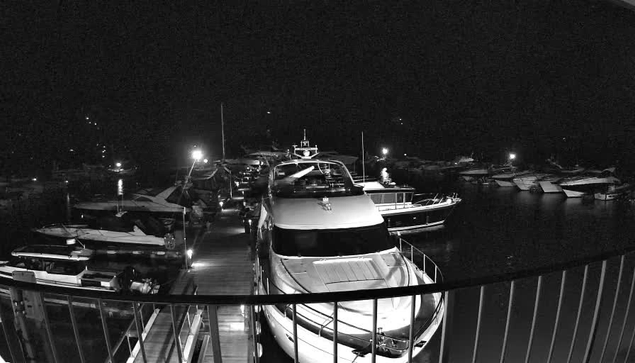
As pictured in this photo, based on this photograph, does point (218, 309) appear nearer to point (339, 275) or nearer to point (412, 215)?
point (339, 275)

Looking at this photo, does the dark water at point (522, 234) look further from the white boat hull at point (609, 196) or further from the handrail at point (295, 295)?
the handrail at point (295, 295)

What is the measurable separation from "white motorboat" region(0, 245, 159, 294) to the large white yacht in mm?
5225

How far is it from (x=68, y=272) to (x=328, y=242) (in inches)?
360

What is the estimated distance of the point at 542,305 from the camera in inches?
440

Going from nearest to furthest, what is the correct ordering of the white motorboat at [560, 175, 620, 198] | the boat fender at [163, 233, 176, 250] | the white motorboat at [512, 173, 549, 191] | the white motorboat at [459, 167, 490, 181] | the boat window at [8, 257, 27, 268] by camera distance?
the boat window at [8, 257, 27, 268]
the boat fender at [163, 233, 176, 250]
the white motorboat at [560, 175, 620, 198]
the white motorboat at [512, 173, 549, 191]
the white motorboat at [459, 167, 490, 181]

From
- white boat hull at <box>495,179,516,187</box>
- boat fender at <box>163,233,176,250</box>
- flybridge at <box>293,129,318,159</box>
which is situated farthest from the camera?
white boat hull at <box>495,179,516,187</box>

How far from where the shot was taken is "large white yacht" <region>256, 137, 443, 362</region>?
5285mm

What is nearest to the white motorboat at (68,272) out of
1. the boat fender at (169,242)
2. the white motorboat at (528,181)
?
the boat fender at (169,242)

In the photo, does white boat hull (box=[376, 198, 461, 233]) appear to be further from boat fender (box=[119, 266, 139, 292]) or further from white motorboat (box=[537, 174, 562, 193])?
white motorboat (box=[537, 174, 562, 193])

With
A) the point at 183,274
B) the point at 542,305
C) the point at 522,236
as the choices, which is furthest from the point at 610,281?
the point at 183,274

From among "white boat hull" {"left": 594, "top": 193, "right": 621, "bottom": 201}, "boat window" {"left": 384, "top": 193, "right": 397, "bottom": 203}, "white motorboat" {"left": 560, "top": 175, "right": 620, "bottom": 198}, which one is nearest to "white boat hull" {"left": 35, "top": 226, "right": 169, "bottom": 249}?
"boat window" {"left": 384, "top": 193, "right": 397, "bottom": 203}

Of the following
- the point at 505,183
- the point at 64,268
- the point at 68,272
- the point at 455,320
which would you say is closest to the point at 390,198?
the point at 455,320

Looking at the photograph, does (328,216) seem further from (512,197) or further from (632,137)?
(632,137)

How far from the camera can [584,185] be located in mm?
30766
